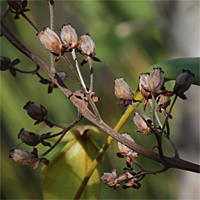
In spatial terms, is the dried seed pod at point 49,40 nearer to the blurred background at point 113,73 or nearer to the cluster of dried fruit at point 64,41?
the cluster of dried fruit at point 64,41

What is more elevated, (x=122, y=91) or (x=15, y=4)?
(x=15, y=4)

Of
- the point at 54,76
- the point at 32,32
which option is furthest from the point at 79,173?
the point at 32,32

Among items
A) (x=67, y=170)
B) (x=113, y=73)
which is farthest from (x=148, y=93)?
(x=113, y=73)

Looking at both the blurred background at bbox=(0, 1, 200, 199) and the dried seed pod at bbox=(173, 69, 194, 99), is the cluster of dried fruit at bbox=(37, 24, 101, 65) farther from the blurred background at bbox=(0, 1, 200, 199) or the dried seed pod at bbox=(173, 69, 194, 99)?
the blurred background at bbox=(0, 1, 200, 199)

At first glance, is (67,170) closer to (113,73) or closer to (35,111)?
(35,111)

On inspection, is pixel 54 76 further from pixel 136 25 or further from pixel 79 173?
pixel 136 25

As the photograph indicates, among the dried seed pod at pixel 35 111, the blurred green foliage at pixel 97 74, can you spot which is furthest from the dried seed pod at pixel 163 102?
the blurred green foliage at pixel 97 74

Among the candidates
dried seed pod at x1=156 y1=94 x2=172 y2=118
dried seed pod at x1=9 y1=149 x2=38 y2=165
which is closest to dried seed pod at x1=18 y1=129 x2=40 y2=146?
dried seed pod at x1=9 y1=149 x2=38 y2=165
